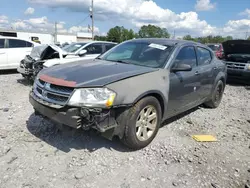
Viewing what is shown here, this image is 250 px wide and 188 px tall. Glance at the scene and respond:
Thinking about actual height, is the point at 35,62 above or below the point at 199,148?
above

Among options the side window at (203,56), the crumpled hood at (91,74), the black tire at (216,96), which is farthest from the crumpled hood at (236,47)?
the crumpled hood at (91,74)

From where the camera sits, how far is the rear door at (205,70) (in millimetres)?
4840

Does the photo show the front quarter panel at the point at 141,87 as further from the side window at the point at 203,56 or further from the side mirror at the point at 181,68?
the side window at the point at 203,56

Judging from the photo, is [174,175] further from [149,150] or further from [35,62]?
[35,62]

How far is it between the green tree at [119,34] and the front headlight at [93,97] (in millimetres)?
63508

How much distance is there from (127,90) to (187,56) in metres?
1.89

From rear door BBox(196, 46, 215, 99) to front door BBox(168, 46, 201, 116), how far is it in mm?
188

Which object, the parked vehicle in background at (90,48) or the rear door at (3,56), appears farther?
the rear door at (3,56)

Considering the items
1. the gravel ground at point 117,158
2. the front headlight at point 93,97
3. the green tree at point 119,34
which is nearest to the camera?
the gravel ground at point 117,158

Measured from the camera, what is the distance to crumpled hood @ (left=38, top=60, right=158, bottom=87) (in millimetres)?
3070

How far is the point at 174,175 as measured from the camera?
117 inches

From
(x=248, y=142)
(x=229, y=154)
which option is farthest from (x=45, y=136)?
(x=248, y=142)

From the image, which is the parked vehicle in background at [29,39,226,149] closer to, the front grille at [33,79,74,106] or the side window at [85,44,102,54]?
the front grille at [33,79,74,106]

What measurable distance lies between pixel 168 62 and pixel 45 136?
236cm
